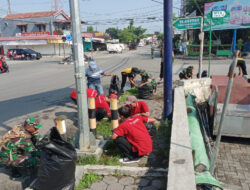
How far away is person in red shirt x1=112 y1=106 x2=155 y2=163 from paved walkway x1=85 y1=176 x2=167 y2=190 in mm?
436

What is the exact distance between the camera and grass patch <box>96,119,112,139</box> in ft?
17.1

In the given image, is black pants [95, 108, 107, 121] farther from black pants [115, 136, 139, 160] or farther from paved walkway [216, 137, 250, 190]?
paved walkway [216, 137, 250, 190]

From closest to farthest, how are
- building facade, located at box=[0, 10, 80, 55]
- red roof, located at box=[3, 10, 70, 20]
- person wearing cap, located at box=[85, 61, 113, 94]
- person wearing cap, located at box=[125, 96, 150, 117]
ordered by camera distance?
1. person wearing cap, located at box=[125, 96, 150, 117]
2. person wearing cap, located at box=[85, 61, 113, 94]
3. building facade, located at box=[0, 10, 80, 55]
4. red roof, located at box=[3, 10, 70, 20]

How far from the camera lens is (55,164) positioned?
2930 mm

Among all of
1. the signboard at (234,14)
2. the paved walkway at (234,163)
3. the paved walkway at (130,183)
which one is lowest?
the paved walkway at (234,163)

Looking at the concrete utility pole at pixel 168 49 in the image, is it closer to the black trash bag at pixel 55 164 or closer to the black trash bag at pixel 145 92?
the black trash bag at pixel 145 92

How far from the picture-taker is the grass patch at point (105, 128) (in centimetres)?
523

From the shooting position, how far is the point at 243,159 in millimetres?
4344

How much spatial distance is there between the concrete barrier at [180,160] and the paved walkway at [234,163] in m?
1.02

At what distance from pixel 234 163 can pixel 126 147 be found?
79.5 inches

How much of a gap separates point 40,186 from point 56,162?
1.33ft

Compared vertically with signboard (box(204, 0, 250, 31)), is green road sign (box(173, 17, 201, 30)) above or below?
below

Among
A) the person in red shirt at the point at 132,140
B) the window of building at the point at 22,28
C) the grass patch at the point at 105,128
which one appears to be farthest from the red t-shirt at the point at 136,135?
the window of building at the point at 22,28

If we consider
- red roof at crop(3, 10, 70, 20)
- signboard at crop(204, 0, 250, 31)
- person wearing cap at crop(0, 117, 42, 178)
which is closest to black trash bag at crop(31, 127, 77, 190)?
person wearing cap at crop(0, 117, 42, 178)
